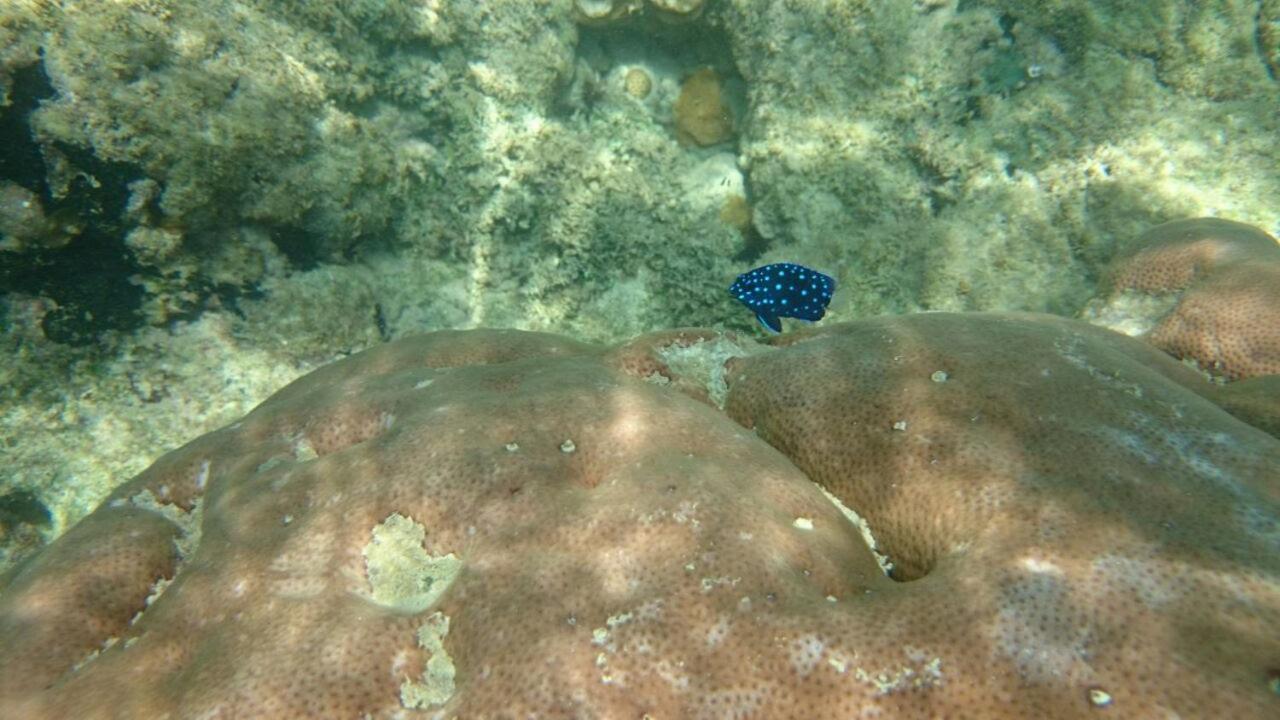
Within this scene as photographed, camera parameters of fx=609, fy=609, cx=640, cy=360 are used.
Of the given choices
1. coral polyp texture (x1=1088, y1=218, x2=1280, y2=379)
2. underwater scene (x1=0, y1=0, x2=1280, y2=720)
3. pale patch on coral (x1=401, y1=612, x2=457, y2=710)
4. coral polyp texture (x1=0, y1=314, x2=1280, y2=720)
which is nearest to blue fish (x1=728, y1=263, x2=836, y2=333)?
underwater scene (x1=0, y1=0, x2=1280, y2=720)

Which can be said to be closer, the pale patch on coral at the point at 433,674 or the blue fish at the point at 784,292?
the pale patch on coral at the point at 433,674

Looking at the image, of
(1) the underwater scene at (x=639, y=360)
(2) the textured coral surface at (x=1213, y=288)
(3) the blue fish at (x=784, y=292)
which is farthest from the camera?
(3) the blue fish at (x=784, y=292)

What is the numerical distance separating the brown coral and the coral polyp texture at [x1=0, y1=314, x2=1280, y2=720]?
4.93 meters

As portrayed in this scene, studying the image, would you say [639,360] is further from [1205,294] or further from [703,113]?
[703,113]

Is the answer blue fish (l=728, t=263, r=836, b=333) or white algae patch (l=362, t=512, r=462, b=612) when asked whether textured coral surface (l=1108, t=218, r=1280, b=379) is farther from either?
white algae patch (l=362, t=512, r=462, b=612)

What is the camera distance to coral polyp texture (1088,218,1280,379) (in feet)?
11.1

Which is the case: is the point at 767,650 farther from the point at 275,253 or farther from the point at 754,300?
the point at 275,253

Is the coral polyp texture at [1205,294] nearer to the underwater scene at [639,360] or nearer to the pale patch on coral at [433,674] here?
the underwater scene at [639,360]

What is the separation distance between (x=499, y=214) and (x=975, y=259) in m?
4.86

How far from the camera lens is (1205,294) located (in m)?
3.61

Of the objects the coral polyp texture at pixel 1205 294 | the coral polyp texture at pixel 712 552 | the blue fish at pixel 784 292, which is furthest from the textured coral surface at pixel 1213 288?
the blue fish at pixel 784 292

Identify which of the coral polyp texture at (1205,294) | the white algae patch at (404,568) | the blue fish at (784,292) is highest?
the coral polyp texture at (1205,294)

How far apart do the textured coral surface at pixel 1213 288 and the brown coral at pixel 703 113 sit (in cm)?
453

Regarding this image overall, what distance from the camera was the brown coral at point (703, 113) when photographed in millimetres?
7465
